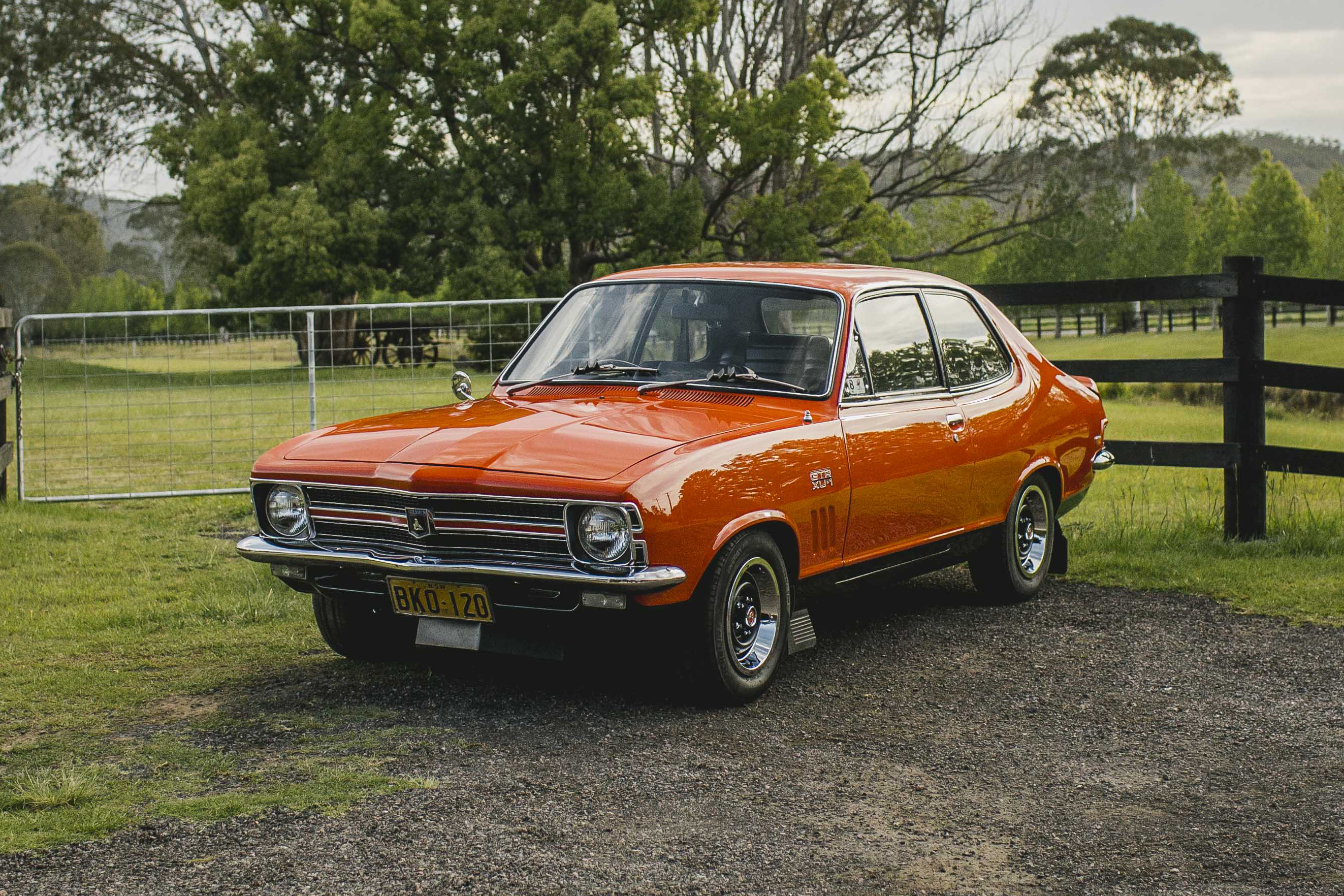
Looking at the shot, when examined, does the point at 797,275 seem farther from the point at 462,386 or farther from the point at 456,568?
the point at 456,568

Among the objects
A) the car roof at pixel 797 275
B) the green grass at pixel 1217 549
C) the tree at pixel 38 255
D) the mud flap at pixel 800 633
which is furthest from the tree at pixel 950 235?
the mud flap at pixel 800 633

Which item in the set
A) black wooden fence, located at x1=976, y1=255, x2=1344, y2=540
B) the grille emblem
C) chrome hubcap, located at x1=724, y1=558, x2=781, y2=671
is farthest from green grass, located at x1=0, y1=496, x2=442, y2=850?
black wooden fence, located at x1=976, y1=255, x2=1344, y2=540

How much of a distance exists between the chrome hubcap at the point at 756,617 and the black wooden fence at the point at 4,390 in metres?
7.05

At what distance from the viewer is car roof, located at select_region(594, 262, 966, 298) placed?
20.4 ft

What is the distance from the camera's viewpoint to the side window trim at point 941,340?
6.64 meters

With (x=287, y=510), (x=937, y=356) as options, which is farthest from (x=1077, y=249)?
(x=287, y=510)

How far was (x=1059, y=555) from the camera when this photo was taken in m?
7.74

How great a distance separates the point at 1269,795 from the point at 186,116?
42.2 m

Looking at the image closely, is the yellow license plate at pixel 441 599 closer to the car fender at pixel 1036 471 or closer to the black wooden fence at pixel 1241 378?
the car fender at pixel 1036 471

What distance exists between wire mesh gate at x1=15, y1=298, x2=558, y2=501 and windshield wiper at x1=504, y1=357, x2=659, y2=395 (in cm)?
362

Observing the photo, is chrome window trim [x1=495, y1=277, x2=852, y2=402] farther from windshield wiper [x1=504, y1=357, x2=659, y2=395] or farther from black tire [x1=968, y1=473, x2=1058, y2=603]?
black tire [x1=968, y1=473, x2=1058, y2=603]

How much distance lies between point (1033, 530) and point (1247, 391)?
2.15 m

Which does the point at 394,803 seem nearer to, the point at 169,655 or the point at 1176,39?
the point at 169,655

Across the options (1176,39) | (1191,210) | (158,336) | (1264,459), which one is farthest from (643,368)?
(1191,210)
